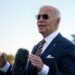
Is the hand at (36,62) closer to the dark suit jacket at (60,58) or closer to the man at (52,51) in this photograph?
the man at (52,51)

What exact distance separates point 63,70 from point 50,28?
84 centimetres

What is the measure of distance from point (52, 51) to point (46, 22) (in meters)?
0.50

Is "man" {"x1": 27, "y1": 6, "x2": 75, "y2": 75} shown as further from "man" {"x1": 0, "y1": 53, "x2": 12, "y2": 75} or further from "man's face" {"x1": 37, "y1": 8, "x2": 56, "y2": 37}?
"man" {"x1": 0, "y1": 53, "x2": 12, "y2": 75}

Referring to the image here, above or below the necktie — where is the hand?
above

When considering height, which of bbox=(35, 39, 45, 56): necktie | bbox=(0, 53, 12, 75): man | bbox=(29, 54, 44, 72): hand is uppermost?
bbox=(29, 54, 44, 72): hand

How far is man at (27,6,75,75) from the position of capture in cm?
386

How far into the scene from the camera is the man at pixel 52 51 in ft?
12.7

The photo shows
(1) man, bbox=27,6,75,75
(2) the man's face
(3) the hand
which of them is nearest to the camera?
(3) the hand

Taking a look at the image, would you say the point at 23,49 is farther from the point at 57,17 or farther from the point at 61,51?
the point at 57,17

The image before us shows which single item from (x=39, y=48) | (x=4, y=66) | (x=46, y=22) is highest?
(x=46, y=22)

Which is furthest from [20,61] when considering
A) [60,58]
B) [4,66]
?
[4,66]

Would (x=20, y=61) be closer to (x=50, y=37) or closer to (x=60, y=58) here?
(x=60, y=58)

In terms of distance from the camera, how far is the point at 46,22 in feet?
15.1

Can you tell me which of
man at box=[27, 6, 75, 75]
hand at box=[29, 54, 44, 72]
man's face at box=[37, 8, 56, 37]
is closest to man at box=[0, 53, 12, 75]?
man at box=[27, 6, 75, 75]
